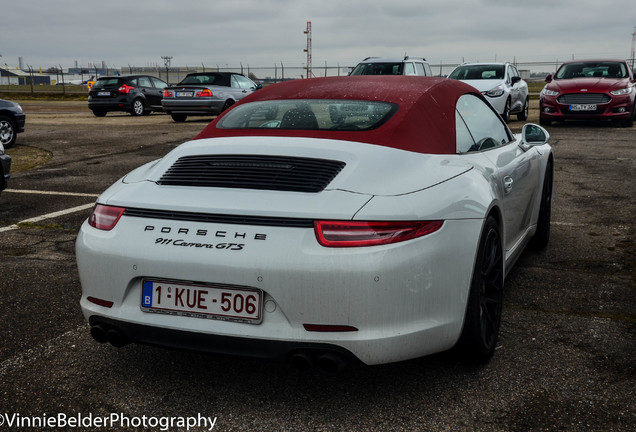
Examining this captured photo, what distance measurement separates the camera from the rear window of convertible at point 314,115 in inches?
139

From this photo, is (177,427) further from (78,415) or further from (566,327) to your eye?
(566,327)

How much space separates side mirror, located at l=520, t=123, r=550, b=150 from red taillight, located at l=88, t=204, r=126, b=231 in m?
2.77

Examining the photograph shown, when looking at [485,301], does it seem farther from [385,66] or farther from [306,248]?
[385,66]

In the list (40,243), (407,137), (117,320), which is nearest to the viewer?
(117,320)

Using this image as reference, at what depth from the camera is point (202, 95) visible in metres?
20.2

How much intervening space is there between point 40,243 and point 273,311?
12.7ft

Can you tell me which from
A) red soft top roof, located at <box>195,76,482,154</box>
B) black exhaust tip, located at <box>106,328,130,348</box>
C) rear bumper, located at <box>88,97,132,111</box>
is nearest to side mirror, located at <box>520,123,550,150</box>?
red soft top roof, located at <box>195,76,482,154</box>

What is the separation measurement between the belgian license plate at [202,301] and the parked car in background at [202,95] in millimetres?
17378

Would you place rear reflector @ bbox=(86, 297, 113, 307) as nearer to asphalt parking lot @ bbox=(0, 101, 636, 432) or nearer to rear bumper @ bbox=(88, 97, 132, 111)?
asphalt parking lot @ bbox=(0, 101, 636, 432)

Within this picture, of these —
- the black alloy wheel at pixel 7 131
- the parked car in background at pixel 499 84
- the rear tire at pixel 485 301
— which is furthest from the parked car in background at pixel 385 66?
the rear tire at pixel 485 301

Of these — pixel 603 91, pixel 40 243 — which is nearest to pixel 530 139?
pixel 40 243

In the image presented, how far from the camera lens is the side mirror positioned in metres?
4.72

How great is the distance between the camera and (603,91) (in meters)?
16.2

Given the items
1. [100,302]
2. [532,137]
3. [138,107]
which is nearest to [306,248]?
[100,302]
